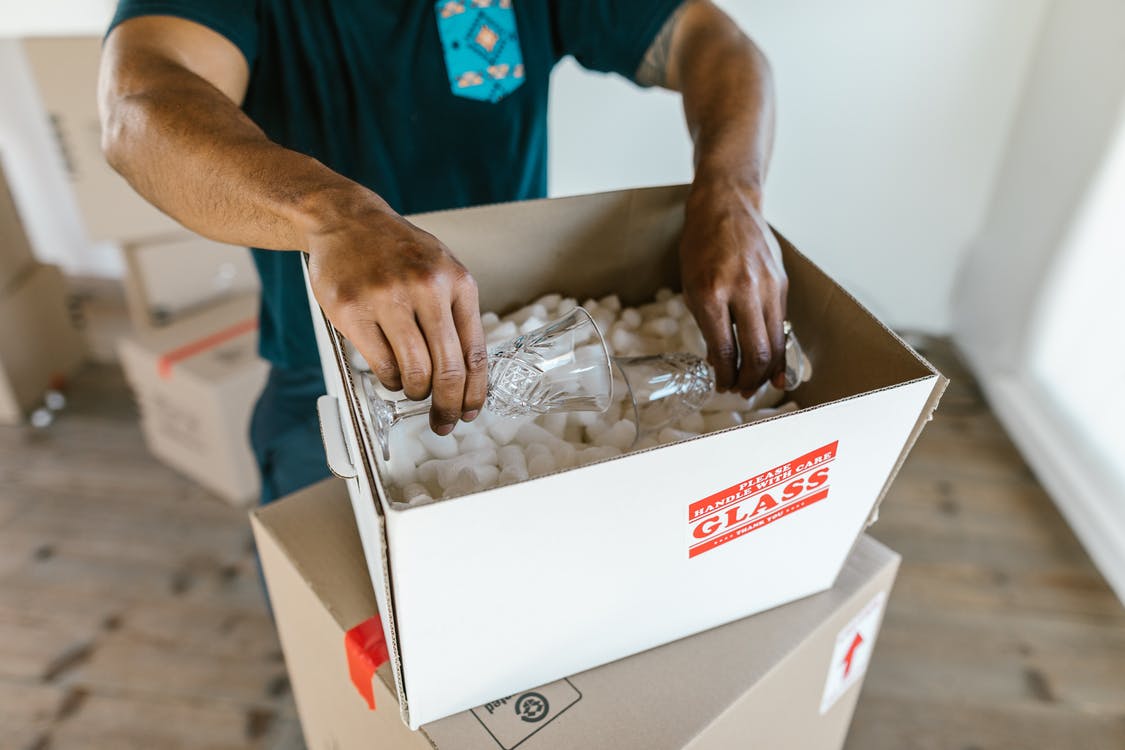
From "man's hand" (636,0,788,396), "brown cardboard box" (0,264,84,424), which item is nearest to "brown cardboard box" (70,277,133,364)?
"brown cardboard box" (0,264,84,424)

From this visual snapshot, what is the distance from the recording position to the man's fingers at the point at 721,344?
2.24ft

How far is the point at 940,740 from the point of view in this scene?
1.25m

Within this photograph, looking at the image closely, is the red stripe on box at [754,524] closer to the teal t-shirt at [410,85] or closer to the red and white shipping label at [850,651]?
the red and white shipping label at [850,651]

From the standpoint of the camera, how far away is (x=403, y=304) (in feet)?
1.63

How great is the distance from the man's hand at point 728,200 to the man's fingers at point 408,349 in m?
0.28

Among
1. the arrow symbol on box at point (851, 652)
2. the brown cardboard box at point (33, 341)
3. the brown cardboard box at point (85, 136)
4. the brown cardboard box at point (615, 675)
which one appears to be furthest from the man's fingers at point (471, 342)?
the brown cardboard box at point (33, 341)

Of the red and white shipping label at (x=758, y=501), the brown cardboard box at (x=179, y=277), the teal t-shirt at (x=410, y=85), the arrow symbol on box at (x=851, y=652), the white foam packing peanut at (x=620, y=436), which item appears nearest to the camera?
the red and white shipping label at (x=758, y=501)

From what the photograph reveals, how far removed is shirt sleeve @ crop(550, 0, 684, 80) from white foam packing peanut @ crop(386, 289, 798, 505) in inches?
15.7

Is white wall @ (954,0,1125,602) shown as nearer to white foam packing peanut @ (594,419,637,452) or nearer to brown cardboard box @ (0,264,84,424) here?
white foam packing peanut @ (594,419,637,452)

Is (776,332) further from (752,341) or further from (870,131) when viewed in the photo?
(870,131)

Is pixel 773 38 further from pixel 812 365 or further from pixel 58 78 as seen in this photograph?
pixel 58 78

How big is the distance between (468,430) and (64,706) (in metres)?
1.10

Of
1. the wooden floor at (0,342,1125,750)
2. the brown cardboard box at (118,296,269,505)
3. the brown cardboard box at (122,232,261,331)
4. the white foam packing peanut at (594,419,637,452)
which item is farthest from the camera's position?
the brown cardboard box at (122,232,261,331)

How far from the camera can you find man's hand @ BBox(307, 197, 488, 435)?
1.64 feet
